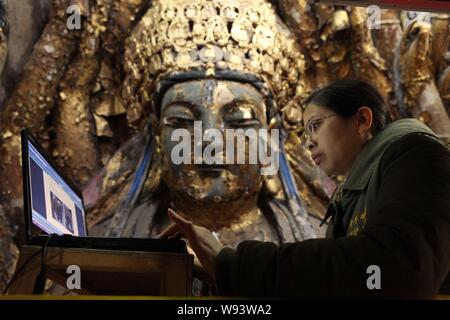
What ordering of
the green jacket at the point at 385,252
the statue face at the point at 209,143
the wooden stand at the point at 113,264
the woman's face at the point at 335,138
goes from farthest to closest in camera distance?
the statue face at the point at 209,143, the woman's face at the point at 335,138, the wooden stand at the point at 113,264, the green jacket at the point at 385,252

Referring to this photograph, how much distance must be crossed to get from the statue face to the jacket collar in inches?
57.3

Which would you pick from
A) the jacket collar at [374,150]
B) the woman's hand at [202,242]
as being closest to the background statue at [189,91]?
the jacket collar at [374,150]

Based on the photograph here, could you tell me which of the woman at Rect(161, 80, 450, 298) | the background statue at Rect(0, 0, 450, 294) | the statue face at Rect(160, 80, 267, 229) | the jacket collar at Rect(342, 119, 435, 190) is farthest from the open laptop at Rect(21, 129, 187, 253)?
the background statue at Rect(0, 0, 450, 294)

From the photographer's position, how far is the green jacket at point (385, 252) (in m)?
1.17

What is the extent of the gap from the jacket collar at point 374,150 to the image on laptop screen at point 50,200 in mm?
742

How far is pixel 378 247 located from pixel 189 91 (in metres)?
2.00

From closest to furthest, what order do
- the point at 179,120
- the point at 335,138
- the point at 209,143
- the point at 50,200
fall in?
the point at 335,138
the point at 50,200
the point at 209,143
the point at 179,120

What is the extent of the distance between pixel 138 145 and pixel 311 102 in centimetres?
181

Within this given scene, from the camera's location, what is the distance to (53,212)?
70.0 inches

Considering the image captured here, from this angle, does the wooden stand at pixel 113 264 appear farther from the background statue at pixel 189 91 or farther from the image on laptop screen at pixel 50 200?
the background statue at pixel 189 91

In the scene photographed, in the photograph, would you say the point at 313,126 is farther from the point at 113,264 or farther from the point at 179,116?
the point at 179,116

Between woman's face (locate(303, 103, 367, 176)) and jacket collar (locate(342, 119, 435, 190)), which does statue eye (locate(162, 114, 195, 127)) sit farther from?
jacket collar (locate(342, 119, 435, 190))

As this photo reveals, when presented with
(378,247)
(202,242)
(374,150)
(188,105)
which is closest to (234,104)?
(188,105)
